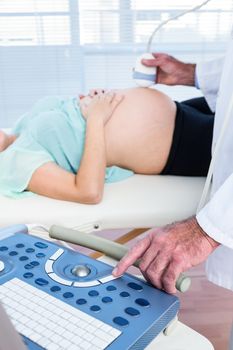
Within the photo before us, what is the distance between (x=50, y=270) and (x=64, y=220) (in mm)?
511

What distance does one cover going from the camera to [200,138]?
148 centimetres

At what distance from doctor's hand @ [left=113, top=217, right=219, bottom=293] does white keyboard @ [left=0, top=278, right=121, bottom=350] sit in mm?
120

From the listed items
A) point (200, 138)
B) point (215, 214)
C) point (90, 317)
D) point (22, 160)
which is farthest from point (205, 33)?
point (90, 317)

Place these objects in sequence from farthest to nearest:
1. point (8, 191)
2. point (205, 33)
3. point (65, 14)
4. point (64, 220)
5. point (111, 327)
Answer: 1. point (205, 33)
2. point (65, 14)
3. point (8, 191)
4. point (64, 220)
5. point (111, 327)

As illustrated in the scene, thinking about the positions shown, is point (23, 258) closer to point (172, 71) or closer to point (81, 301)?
point (81, 301)

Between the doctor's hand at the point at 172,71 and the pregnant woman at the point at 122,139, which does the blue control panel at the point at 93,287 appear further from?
the doctor's hand at the point at 172,71

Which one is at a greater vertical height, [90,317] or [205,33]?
[205,33]

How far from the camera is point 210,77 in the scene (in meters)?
1.49

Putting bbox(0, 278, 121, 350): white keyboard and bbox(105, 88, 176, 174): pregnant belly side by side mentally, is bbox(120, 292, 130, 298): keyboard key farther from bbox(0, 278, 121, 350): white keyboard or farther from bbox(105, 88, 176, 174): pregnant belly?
bbox(105, 88, 176, 174): pregnant belly

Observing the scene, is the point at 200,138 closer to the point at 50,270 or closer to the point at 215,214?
the point at 215,214

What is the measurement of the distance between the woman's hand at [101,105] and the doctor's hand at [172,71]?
0.20 m

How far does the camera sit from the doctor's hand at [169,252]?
2.30 feet

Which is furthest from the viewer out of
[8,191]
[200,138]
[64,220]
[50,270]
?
[200,138]

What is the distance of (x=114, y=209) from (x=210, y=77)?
2.03 feet
